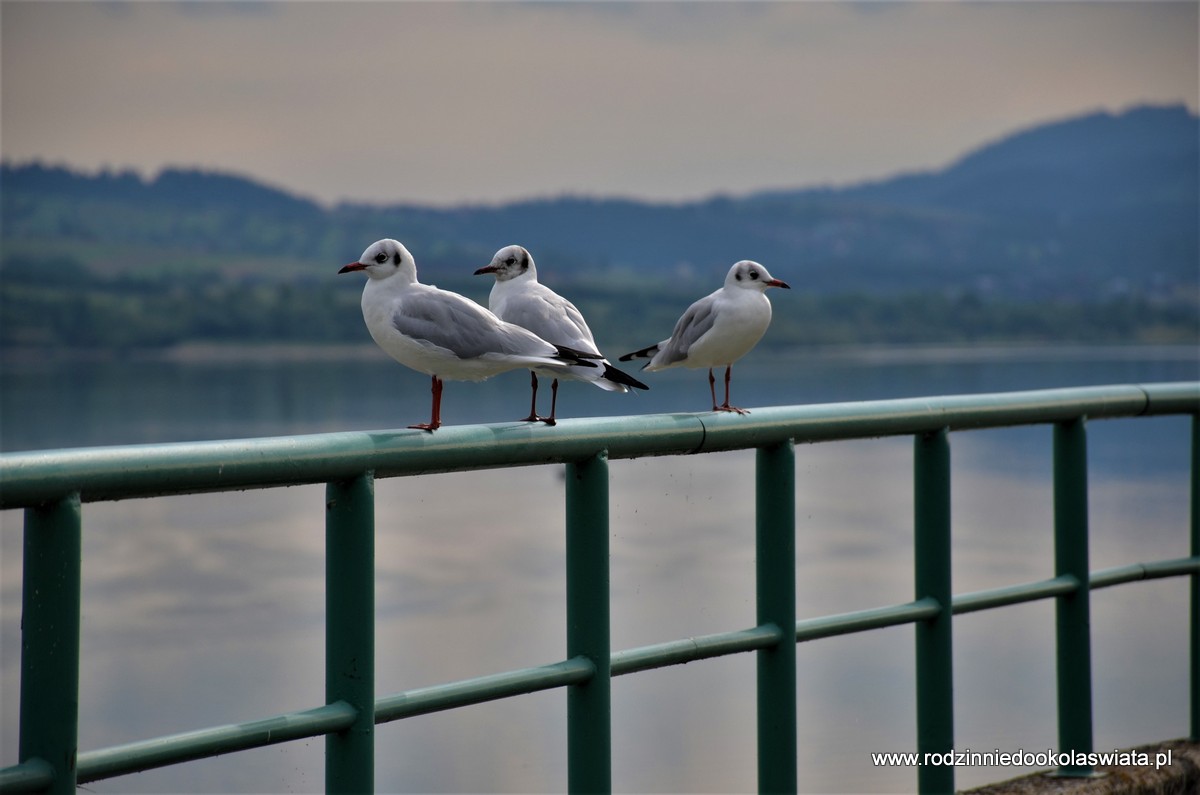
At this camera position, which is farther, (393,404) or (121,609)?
(393,404)

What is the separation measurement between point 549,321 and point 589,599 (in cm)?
76

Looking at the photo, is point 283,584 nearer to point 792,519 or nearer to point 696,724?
point 696,724

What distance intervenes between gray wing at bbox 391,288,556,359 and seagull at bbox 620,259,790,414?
2.69ft

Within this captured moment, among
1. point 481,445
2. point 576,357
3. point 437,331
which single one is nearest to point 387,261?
point 437,331

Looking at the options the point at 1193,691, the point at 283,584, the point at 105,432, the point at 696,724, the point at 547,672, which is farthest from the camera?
the point at 105,432

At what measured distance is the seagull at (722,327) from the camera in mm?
3615

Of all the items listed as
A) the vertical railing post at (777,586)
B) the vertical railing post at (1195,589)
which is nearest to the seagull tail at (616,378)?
the vertical railing post at (777,586)

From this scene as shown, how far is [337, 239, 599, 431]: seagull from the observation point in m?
2.83

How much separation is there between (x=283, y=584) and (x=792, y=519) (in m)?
A: 19.0

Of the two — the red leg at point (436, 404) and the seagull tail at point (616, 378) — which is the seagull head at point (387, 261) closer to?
the red leg at point (436, 404)

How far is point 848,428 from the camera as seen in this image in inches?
115

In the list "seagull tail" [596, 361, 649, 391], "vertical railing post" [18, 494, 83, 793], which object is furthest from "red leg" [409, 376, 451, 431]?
"vertical railing post" [18, 494, 83, 793]

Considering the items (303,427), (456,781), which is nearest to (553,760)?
(456,781)

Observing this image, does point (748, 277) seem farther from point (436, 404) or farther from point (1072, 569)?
point (436, 404)
